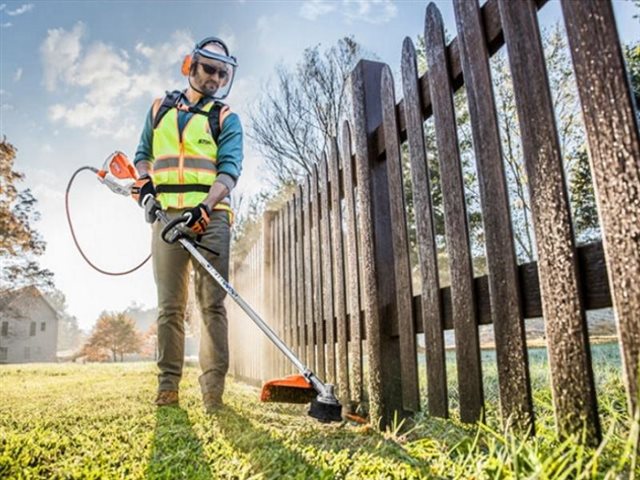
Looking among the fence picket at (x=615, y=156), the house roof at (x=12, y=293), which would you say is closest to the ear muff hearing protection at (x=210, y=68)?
the fence picket at (x=615, y=156)

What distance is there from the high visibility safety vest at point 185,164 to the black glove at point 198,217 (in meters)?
0.27

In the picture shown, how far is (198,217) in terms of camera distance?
2.78 metres

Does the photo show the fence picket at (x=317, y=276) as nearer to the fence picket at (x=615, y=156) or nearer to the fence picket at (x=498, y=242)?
the fence picket at (x=498, y=242)

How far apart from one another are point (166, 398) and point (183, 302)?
1.99 feet

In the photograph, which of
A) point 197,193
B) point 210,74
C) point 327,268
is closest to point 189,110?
point 210,74

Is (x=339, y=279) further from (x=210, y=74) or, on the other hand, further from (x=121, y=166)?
(x=121, y=166)

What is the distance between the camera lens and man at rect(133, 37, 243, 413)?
299 centimetres

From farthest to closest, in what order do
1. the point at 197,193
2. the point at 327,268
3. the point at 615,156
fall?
1. the point at 327,268
2. the point at 197,193
3. the point at 615,156

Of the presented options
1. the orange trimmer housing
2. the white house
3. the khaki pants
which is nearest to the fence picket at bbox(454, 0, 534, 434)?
the khaki pants

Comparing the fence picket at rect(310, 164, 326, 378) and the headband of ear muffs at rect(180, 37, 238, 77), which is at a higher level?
the headband of ear muffs at rect(180, 37, 238, 77)

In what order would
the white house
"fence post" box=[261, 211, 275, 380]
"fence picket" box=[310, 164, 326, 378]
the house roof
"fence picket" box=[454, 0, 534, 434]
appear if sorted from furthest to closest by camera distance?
1. the white house
2. the house roof
3. "fence post" box=[261, 211, 275, 380]
4. "fence picket" box=[310, 164, 326, 378]
5. "fence picket" box=[454, 0, 534, 434]

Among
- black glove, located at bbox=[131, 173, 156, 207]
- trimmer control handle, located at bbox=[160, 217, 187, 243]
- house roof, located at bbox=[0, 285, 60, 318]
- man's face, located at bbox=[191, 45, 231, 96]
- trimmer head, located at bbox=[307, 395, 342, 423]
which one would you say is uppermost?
house roof, located at bbox=[0, 285, 60, 318]

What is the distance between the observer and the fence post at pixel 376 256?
240cm

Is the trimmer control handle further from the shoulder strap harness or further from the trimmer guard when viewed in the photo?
the trimmer guard
